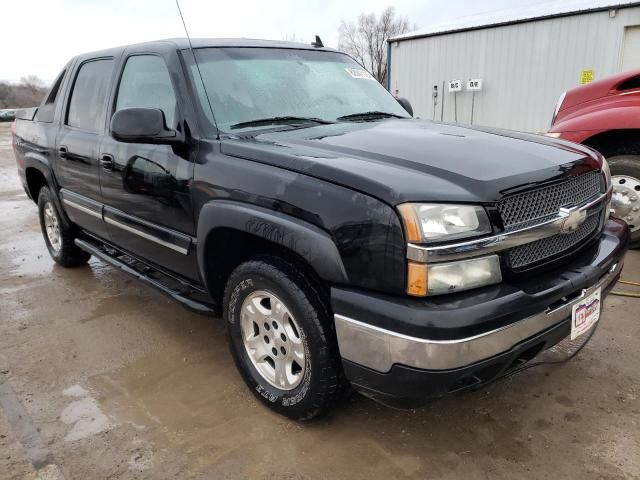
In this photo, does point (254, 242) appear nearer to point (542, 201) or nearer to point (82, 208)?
point (542, 201)

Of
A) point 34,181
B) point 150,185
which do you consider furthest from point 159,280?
point 34,181

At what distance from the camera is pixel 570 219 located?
7.14 ft

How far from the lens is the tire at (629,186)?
4422 mm

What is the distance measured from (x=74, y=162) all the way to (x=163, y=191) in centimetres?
141

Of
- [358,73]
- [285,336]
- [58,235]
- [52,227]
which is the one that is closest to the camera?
[285,336]

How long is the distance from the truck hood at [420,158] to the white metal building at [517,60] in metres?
11.2

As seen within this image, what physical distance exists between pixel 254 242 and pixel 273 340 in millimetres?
480

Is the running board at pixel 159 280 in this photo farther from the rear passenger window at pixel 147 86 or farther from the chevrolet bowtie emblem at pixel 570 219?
the chevrolet bowtie emblem at pixel 570 219

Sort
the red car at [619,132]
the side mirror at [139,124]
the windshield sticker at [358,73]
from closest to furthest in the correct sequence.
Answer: the side mirror at [139,124]
the windshield sticker at [358,73]
the red car at [619,132]

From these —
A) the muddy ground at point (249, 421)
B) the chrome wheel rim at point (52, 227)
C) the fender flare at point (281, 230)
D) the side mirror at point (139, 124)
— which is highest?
the side mirror at point (139, 124)

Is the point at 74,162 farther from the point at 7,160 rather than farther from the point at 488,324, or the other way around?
the point at 7,160

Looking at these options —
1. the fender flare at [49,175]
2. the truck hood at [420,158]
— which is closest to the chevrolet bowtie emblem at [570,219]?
the truck hood at [420,158]

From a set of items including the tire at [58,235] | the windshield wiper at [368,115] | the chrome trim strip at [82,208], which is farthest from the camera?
the tire at [58,235]

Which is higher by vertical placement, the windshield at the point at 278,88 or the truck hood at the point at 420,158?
the windshield at the point at 278,88
